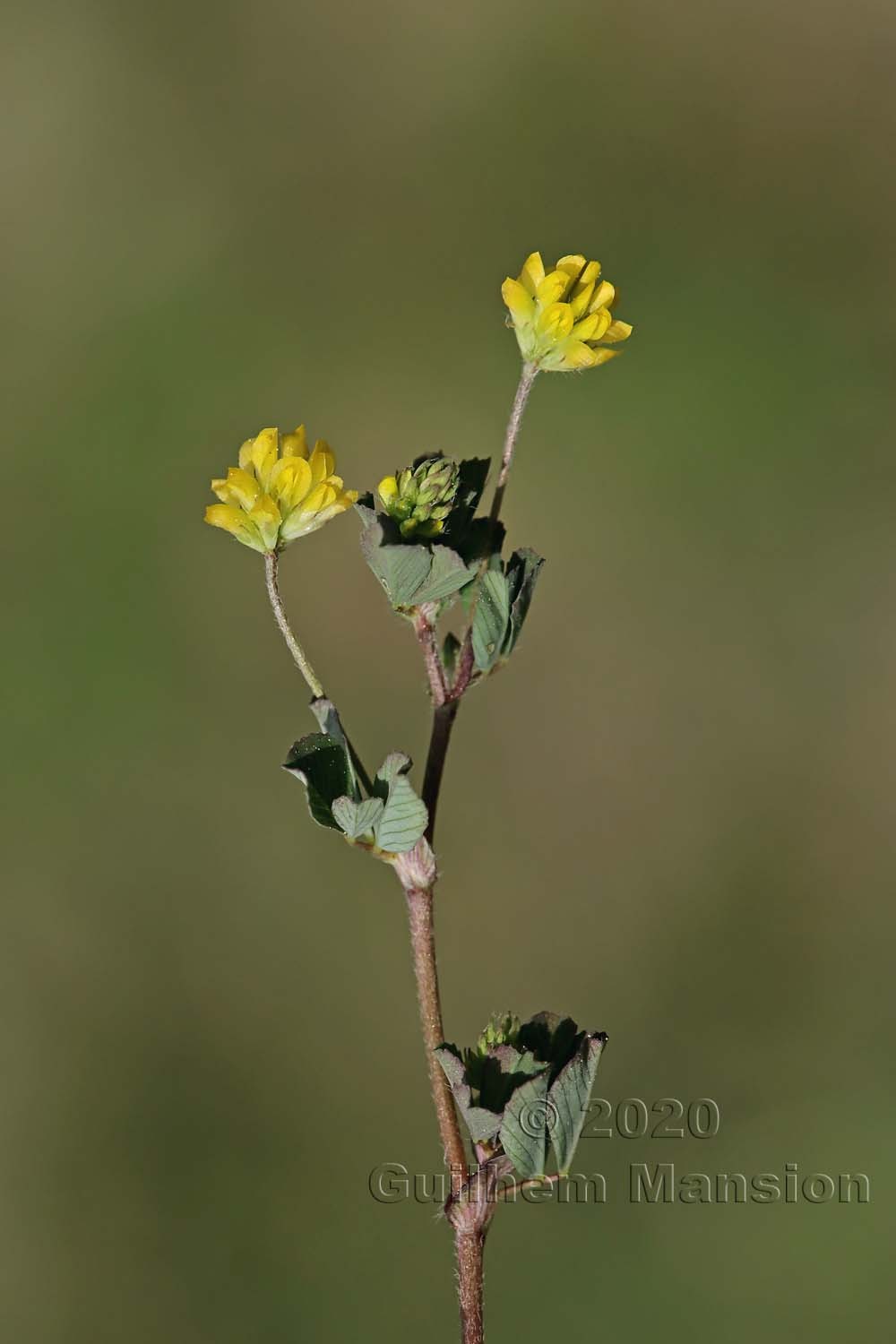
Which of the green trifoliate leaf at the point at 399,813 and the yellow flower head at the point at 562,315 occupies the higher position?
the yellow flower head at the point at 562,315

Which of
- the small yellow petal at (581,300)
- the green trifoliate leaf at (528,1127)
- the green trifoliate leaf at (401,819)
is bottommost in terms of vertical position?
the green trifoliate leaf at (528,1127)

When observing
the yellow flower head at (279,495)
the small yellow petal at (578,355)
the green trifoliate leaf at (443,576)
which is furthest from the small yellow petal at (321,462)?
the small yellow petal at (578,355)

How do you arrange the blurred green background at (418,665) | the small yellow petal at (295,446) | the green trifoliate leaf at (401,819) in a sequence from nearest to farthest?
the green trifoliate leaf at (401,819)
the small yellow petal at (295,446)
the blurred green background at (418,665)

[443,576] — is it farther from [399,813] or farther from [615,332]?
[615,332]

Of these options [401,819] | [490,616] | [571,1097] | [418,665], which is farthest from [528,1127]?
[418,665]

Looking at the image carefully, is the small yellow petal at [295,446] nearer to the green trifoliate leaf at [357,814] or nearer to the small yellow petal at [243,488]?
the small yellow petal at [243,488]

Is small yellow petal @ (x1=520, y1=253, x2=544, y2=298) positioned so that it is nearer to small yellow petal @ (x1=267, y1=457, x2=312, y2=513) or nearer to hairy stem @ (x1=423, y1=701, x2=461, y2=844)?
small yellow petal @ (x1=267, y1=457, x2=312, y2=513)

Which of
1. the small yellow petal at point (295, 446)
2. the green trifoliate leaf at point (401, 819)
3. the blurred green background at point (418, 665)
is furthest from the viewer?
the blurred green background at point (418, 665)

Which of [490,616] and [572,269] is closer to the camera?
[490,616]
